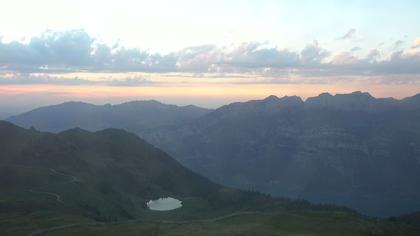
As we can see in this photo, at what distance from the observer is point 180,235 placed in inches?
5610

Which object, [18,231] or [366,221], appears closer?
[18,231]

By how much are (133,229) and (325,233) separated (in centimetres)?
5903

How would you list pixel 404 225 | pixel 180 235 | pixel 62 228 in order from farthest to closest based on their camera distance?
pixel 404 225
pixel 62 228
pixel 180 235

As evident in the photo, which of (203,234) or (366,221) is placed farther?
(366,221)

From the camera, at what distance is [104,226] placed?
164 metres

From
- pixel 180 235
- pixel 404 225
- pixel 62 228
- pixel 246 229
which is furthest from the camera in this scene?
pixel 404 225

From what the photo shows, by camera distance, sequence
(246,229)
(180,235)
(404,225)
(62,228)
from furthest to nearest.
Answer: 1. (404,225)
2. (62,228)
3. (246,229)
4. (180,235)

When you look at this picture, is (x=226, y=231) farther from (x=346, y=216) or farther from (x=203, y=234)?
(x=346, y=216)

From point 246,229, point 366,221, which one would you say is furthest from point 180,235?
point 366,221

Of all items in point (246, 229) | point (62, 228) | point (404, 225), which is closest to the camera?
point (246, 229)

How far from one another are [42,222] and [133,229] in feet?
127

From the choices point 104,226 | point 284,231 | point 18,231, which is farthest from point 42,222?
point 284,231

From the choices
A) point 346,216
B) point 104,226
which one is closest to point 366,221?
point 346,216

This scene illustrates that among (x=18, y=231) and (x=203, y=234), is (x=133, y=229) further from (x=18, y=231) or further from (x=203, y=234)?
(x=18, y=231)
